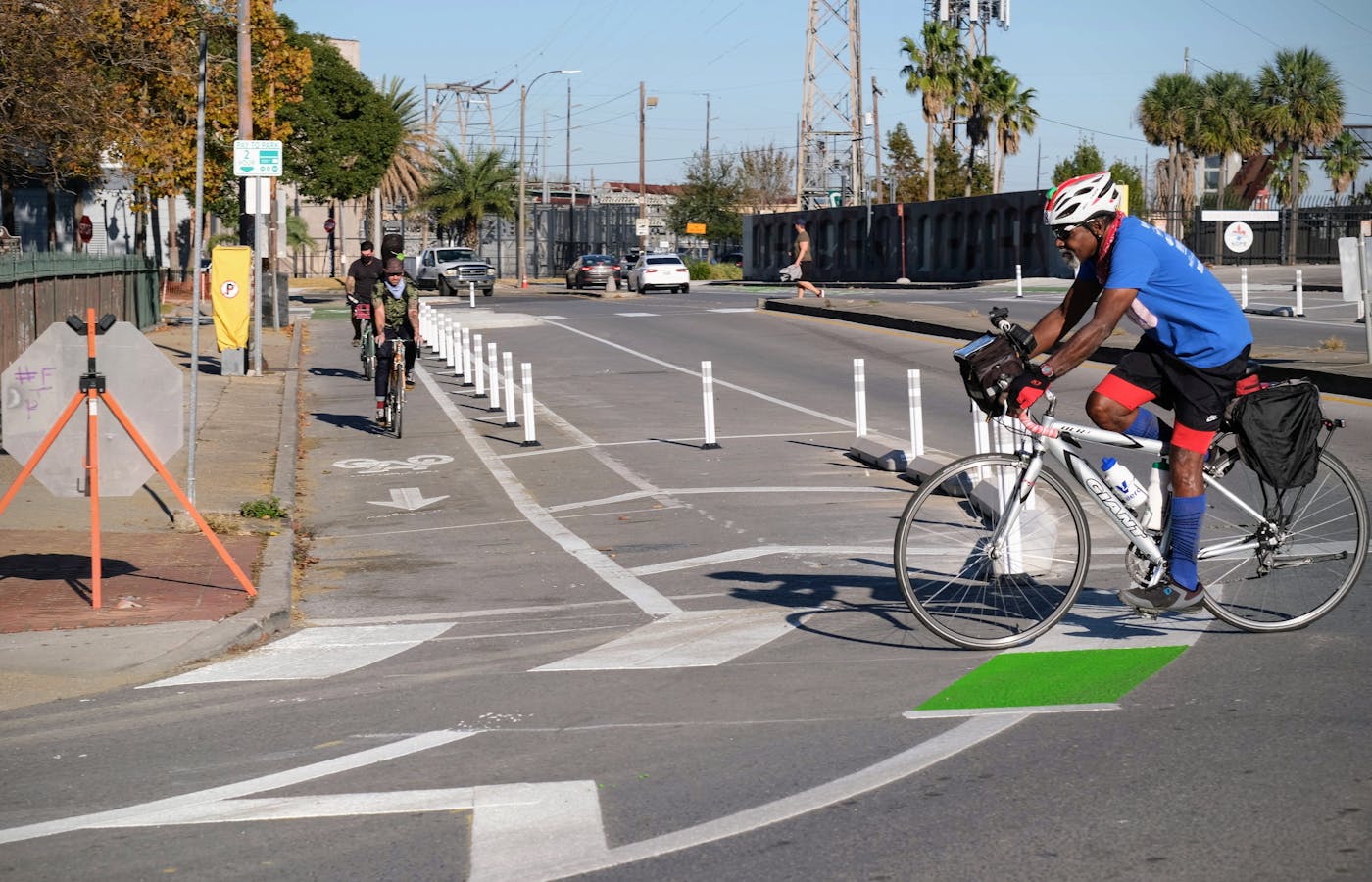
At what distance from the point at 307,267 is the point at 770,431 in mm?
79746

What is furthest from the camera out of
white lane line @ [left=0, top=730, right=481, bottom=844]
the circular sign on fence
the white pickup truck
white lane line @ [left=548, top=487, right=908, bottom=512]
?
the white pickup truck

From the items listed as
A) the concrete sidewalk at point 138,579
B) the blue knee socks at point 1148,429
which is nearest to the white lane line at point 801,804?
the blue knee socks at point 1148,429

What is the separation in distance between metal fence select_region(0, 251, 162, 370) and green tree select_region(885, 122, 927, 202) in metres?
67.9

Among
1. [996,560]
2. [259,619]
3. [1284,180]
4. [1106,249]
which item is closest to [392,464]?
[259,619]

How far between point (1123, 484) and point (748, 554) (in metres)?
3.59

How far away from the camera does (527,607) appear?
8.57 metres

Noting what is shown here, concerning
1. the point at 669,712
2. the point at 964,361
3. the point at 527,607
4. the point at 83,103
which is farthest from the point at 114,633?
the point at 83,103

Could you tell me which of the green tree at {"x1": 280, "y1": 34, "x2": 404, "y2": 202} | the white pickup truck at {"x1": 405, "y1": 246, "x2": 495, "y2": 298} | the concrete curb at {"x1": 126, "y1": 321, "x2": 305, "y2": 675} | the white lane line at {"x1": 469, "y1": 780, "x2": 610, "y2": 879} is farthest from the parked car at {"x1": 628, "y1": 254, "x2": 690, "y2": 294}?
the white lane line at {"x1": 469, "y1": 780, "x2": 610, "y2": 879}

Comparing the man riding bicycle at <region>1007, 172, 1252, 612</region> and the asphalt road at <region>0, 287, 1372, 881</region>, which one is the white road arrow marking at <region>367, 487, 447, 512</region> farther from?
the man riding bicycle at <region>1007, 172, 1252, 612</region>

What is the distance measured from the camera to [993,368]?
20.8 ft

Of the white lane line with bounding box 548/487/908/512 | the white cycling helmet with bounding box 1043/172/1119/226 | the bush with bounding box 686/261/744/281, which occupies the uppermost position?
the bush with bounding box 686/261/744/281

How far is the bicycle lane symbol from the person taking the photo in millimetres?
15002

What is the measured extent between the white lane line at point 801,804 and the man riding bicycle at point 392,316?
12.1 m

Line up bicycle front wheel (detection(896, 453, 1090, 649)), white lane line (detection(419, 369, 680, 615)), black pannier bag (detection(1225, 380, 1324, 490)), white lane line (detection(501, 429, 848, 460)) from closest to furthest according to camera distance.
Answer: black pannier bag (detection(1225, 380, 1324, 490)) < bicycle front wheel (detection(896, 453, 1090, 649)) < white lane line (detection(419, 369, 680, 615)) < white lane line (detection(501, 429, 848, 460))
